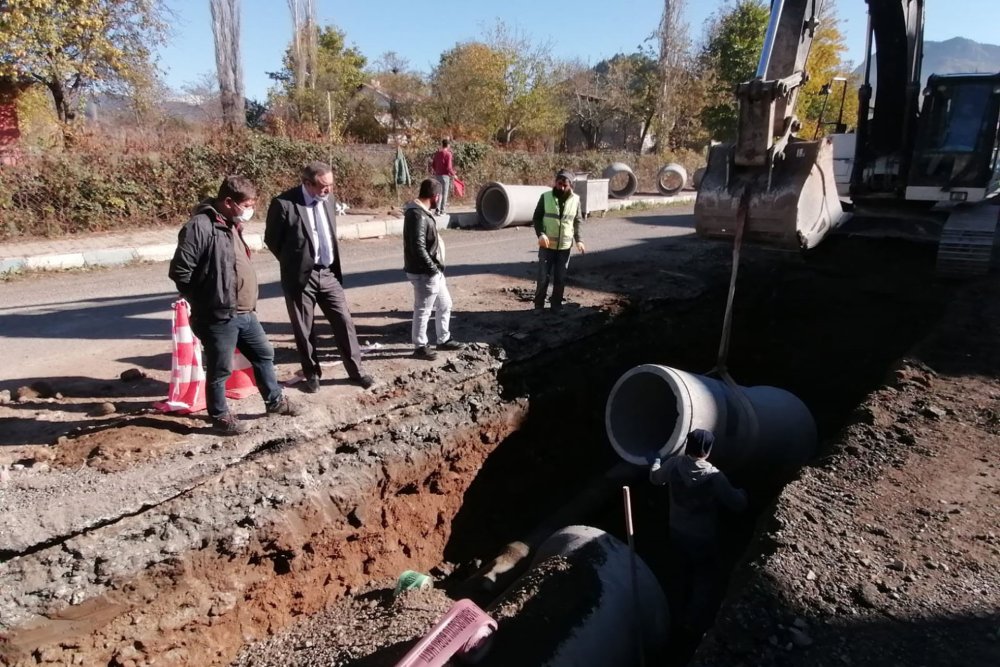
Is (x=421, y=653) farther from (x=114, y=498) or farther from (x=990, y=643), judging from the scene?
(x=990, y=643)

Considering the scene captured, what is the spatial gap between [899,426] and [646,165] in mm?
24260

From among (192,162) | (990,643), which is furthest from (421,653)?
(192,162)

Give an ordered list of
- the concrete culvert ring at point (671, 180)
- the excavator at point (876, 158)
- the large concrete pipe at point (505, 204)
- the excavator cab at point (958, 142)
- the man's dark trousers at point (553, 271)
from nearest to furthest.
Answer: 1. the excavator at point (876, 158)
2. the man's dark trousers at point (553, 271)
3. the excavator cab at point (958, 142)
4. the large concrete pipe at point (505, 204)
5. the concrete culvert ring at point (671, 180)

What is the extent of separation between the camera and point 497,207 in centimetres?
1605

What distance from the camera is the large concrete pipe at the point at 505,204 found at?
15.5m

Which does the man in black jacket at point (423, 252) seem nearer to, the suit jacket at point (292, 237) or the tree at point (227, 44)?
the suit jacket at point (292, 237)

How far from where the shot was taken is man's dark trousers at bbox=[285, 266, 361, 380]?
494 centimetres

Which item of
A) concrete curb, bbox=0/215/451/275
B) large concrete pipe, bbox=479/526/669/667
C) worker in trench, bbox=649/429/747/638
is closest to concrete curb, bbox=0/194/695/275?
concrete curb, bbox=0/215/451/275

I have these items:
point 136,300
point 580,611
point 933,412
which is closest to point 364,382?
point 580,611

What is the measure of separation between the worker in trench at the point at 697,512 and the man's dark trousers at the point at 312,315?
2.67 metres

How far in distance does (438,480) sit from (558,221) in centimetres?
304

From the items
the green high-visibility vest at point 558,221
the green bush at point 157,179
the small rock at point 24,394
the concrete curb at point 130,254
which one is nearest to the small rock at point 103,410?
the small rock at point 24,394

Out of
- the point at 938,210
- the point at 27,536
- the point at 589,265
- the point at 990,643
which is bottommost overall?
the point at 990,643

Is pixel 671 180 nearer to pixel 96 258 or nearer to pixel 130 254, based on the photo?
pixel 130 254
